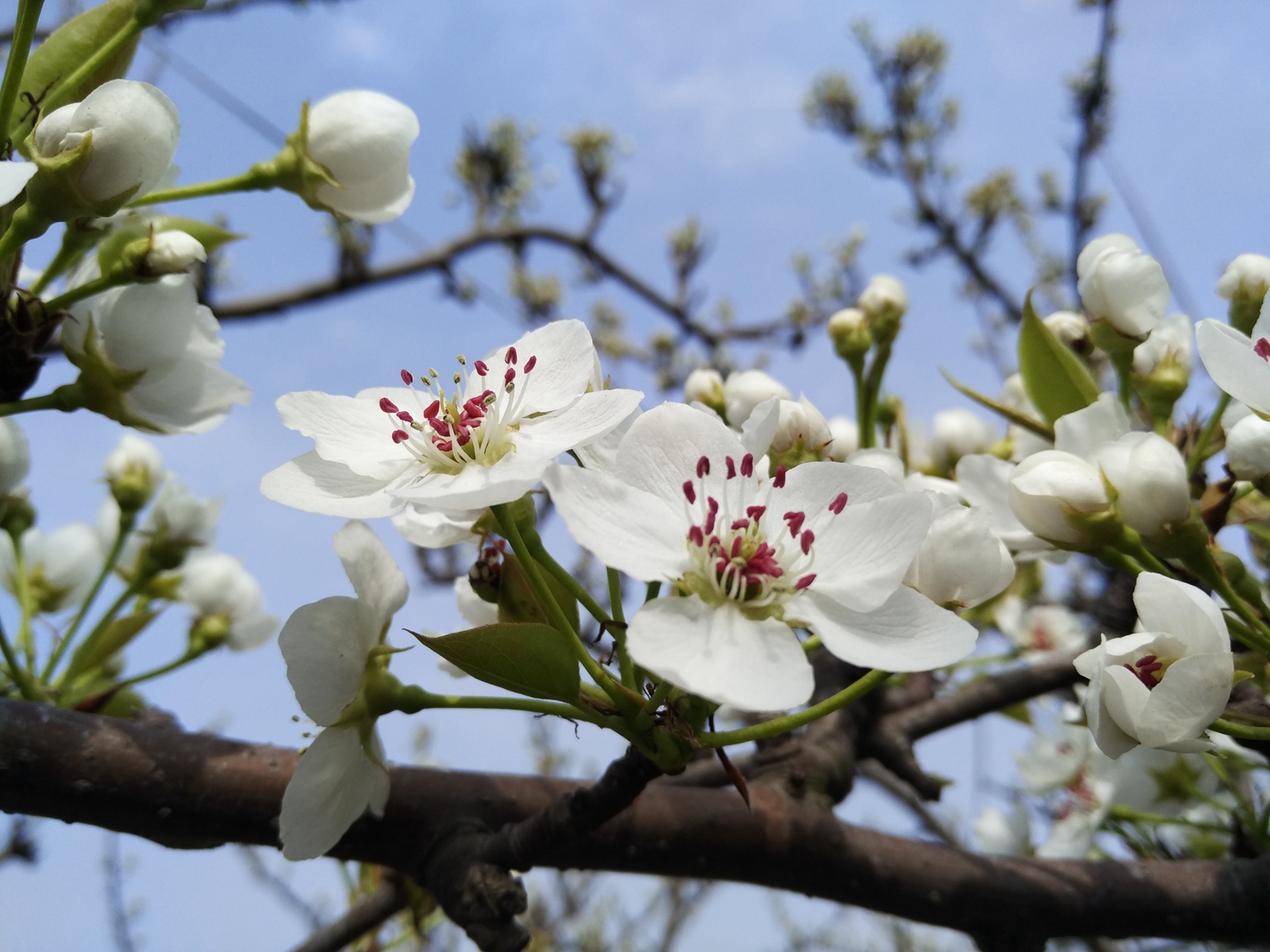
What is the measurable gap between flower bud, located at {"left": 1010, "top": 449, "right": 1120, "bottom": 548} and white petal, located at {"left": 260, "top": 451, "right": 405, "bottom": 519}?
21.9 inches

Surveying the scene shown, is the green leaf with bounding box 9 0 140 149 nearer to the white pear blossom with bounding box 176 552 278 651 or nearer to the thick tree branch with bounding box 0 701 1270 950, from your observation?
the thick tree branch with bounding box 0 701 1270 950

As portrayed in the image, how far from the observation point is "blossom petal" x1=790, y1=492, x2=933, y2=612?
0.70 metres

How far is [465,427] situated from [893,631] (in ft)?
1.28

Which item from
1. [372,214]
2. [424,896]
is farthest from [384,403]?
[424,896]

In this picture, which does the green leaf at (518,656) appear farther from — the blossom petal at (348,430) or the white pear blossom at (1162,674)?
the white pear blossom at (1162,674)

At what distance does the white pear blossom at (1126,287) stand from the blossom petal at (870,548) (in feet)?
1.93

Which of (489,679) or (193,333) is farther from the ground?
(193,333)

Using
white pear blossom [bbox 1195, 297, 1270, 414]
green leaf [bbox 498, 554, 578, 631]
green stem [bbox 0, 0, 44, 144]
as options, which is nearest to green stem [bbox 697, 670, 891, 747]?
green leaf [bbox 498, 554, 578, 631]

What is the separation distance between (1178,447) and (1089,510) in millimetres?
493

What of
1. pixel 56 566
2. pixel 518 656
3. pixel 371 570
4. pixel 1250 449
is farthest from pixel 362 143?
pixel 56 566

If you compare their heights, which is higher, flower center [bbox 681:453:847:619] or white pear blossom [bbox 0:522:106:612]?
flower center [bbox 681:453:847:619]

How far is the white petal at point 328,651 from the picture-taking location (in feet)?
2.64

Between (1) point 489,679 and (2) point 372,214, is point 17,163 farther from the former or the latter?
(1) point 489,679

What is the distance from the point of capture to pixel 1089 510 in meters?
0.88
